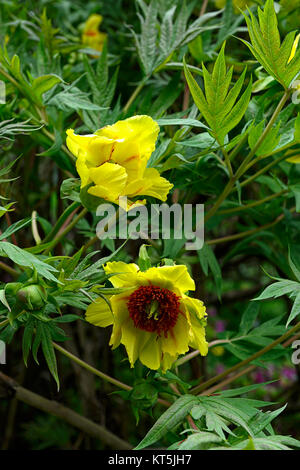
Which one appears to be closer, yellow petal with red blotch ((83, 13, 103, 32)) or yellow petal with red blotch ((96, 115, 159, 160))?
yellow petal with red blotch ((96, 115, 159, 160))

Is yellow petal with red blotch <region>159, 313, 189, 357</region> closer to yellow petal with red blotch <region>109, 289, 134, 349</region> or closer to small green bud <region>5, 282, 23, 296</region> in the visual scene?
yellow petal with red blotch <region>109, 289, 134, 349</region>

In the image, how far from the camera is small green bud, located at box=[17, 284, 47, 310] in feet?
1.77

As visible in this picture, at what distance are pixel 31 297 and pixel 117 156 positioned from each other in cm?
18

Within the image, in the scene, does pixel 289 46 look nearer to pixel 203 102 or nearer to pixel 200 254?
pixel 203 102

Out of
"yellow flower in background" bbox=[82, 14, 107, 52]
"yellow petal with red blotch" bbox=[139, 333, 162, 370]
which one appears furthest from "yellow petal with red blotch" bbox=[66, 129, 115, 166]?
"yellow flower in background" bbox=[82, 14, 107, 52]

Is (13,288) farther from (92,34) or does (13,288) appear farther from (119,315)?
(92,34)

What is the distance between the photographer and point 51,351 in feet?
1.94

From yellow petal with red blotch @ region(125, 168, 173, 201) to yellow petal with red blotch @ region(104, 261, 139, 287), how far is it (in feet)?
0.26

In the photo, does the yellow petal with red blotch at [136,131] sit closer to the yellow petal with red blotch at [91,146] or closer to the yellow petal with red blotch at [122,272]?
the yellow petal with red blotch at [91,146]

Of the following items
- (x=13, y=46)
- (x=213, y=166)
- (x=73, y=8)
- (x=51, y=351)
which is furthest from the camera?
(x=73, y=8)

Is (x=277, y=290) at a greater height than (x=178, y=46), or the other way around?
(x=178, y=46)

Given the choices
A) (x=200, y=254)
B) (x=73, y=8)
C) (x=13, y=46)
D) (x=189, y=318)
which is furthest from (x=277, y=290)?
(x=73, y=8)

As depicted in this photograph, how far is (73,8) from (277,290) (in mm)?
956

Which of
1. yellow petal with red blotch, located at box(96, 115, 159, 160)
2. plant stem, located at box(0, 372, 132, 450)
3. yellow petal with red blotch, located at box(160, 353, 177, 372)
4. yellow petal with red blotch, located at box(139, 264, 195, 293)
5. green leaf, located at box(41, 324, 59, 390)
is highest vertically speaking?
yellow petal with red blotch, located at box(96, 115, 159, 160)
